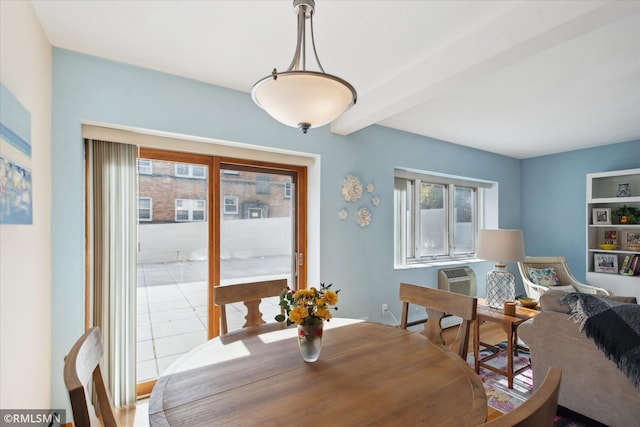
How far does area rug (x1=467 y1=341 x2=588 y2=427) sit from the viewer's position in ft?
7.06

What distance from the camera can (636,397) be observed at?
1.75 metres

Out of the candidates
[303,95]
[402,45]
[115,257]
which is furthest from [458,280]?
[115,257]

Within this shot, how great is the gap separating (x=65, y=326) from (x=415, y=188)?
12.3ft

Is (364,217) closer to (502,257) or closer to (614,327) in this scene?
(502,257)

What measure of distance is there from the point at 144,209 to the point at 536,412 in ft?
8.51

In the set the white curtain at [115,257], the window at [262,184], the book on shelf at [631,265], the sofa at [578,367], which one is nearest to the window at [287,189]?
the window at [262,184]

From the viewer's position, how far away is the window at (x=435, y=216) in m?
4.04

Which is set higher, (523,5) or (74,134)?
(523,5)

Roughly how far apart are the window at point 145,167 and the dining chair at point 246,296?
1.19m

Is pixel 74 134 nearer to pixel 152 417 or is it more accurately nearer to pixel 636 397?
pixel 152 417

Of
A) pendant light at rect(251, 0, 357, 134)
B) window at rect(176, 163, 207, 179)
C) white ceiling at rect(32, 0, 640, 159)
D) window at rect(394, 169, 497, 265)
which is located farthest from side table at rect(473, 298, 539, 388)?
window at rect(176, 163, 207, 179)

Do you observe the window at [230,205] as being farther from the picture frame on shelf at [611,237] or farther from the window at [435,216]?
the picture frame on shelf at [611,237]

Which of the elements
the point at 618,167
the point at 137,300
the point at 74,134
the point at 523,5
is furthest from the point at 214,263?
the point at 618,167

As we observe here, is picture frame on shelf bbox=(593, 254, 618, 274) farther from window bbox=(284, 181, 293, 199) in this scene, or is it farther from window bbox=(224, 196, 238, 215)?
window bbox=(224, 196, 238, 215)
